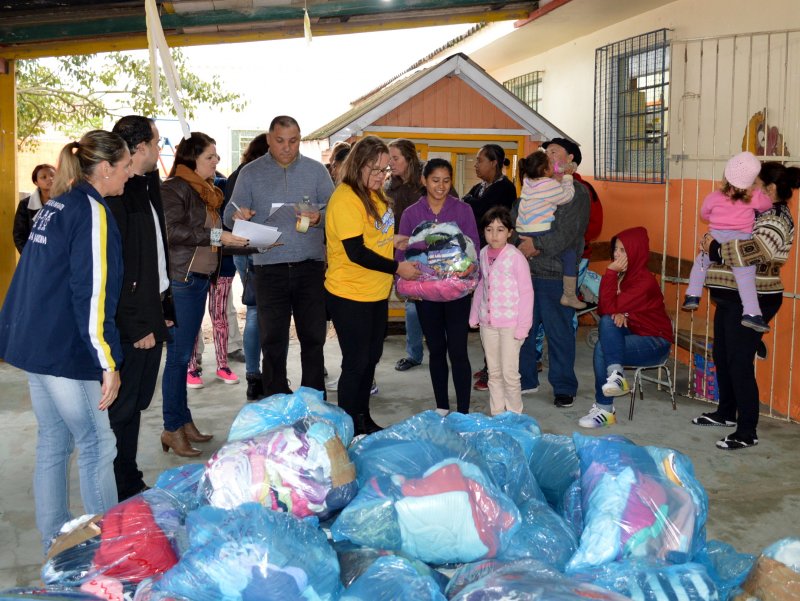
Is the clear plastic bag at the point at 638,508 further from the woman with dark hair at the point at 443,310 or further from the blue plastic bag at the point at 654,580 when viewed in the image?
the woman with dark hair at the point at 443,310

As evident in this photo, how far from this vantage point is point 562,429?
219 inches

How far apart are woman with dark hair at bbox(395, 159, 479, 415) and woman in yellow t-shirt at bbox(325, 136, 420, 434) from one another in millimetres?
397

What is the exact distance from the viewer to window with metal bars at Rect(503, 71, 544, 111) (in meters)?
12.0

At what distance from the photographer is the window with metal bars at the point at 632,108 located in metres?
8.24

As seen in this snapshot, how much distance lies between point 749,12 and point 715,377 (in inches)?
116

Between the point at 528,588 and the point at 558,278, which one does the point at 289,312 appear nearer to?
the point at 558,278

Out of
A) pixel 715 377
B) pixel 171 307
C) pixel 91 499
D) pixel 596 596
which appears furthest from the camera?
pixel 715 377

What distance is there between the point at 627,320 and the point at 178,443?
310 centimetres

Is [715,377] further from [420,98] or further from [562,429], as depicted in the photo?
[420,98]

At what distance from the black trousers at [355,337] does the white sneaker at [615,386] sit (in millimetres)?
1639

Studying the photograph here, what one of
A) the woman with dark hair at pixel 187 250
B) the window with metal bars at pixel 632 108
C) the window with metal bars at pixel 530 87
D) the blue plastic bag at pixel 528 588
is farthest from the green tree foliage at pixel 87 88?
the blue plastic bag at pixel 528 588

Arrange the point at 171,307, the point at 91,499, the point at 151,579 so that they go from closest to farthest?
the point at 151,579, the point at 91,499, the point at 171,307

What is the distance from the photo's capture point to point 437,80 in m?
8.38

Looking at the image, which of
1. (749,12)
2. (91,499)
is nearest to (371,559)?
(91,499)
